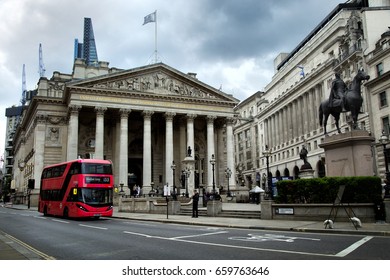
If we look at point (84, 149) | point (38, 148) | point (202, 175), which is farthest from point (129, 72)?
point (202, 175)

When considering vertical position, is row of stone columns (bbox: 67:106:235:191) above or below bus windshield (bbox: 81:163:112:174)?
above

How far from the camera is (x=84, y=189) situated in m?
26.4

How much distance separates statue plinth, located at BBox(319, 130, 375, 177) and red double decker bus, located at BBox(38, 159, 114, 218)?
16089 millimetres

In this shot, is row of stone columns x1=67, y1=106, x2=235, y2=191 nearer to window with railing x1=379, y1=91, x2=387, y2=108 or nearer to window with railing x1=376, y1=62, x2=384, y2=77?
window with railing x1=379, y1=91, x2=387, y2=108

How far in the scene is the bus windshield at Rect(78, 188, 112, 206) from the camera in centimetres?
2628

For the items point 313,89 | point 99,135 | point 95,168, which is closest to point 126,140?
point 99,135

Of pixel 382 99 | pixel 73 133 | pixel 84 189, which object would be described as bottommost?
pixel 84 189

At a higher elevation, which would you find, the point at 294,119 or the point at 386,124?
the point at 294,119

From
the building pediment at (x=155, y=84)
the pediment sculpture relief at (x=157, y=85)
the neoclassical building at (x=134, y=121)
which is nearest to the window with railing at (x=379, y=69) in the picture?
the building pediment at (x=155, y=84)

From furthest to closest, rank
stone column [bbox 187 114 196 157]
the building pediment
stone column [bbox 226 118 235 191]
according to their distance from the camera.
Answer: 1. stone column [bbox 226 118 235 191]
2. stone column [bbox 187 114 196 157]
3. the building pediment

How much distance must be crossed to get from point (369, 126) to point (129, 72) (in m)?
34.3

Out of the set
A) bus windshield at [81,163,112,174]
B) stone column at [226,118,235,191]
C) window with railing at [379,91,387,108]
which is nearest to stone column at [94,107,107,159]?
stone column at [226,118,235,191]

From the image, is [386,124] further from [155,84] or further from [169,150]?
[155,84]

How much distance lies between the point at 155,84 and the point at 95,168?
30.5 metres
